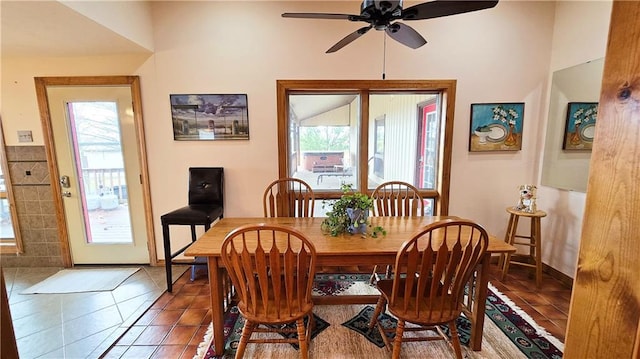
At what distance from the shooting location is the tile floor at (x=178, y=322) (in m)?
1.82

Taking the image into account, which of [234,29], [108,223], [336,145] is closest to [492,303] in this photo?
[336,145]

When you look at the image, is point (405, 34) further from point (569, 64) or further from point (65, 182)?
point (65, 182)

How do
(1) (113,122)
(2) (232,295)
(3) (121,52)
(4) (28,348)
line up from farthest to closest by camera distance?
(1) (113,122) → (3) (121,52) → (2) (232,295) → (4) (28,348)

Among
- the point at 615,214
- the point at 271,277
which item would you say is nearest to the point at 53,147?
the point at 271,277

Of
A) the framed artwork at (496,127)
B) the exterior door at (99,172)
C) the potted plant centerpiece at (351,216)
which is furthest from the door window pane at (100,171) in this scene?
the framed artwork at (496,127)

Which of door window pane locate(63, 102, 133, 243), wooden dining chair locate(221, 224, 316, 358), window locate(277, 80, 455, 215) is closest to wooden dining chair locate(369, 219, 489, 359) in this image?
wooden dining chair locate(221, 224, 316, 358)

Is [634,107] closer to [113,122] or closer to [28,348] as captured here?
[28,348]

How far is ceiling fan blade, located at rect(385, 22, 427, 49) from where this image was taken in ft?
5.56

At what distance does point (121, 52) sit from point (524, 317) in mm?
4361

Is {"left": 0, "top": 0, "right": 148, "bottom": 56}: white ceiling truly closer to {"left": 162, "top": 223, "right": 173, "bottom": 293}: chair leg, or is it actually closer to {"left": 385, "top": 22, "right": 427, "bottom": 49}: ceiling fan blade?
{"left": 162, "top": 223, "right": 173, "bottom": 293}: chair leg

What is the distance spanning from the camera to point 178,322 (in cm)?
209

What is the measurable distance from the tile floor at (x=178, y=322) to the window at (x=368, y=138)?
1.07 meters

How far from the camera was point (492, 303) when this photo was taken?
230cm

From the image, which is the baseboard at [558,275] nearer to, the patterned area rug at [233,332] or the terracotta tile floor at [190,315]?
the terracotta tile floor at [190,315]
